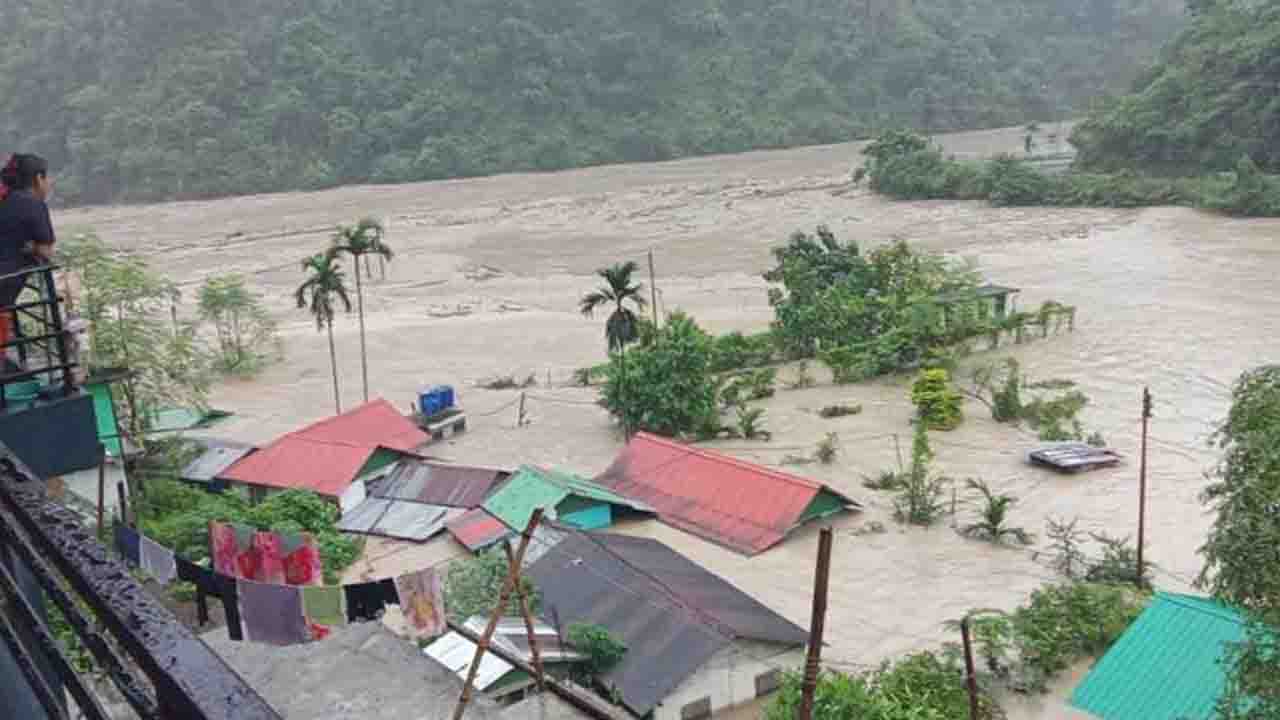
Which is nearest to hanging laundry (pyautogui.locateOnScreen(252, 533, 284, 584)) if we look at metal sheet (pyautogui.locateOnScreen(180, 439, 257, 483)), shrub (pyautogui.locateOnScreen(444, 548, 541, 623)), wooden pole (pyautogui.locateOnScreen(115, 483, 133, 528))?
wooden pole (pyautogui.locateOnScreen(115, 483, 133, 528))

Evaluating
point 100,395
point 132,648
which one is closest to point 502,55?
point 100,395

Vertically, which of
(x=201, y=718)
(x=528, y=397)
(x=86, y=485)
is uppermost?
(x=201, y=718)

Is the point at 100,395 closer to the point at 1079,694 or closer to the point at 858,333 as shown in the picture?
the point at 1079,694

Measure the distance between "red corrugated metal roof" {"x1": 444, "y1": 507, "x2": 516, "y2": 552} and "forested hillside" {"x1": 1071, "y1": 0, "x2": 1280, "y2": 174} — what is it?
120 ft

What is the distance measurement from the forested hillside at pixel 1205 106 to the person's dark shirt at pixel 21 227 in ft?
149

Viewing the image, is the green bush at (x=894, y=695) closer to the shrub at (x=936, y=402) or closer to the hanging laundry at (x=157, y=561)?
the hanging laundry at (x=157, y=561)

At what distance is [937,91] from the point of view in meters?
74.3

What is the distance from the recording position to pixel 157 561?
11.3 meters

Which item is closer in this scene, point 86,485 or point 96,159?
point 86,485

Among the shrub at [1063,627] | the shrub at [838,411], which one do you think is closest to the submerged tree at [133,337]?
the shrub at [838,411]

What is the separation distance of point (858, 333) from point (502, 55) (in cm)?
4793

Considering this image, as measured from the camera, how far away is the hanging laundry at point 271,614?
32.0ft

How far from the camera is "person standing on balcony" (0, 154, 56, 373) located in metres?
4.70

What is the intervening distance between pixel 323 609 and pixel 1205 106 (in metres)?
47.8
